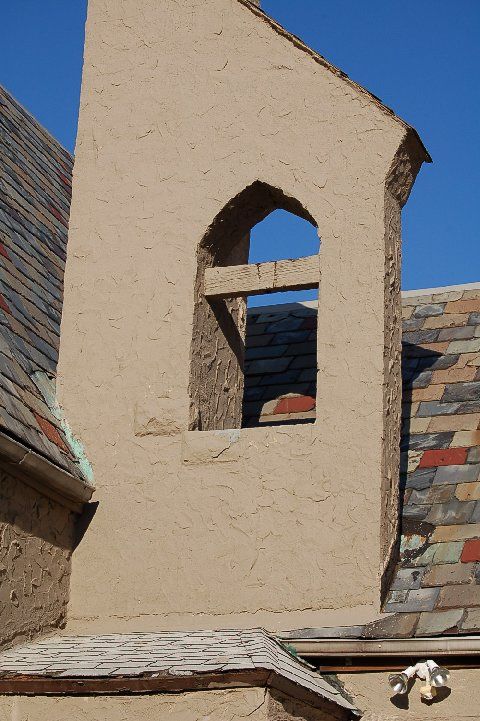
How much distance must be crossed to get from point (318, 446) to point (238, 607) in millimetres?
1134

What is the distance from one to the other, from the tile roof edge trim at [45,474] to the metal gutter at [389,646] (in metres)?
1.75

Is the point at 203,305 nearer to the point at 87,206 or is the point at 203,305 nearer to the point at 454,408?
the point at 87,206

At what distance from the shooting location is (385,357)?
8672mm

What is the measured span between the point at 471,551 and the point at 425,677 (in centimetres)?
97

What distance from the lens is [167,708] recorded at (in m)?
6.97

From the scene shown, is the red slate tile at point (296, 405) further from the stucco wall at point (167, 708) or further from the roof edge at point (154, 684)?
the stucco wall at point (167, 708)

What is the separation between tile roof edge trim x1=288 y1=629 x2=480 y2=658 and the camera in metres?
7.54

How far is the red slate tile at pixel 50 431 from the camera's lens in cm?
855

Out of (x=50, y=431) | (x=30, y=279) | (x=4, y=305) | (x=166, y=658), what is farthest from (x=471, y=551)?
(x=30, y=279)

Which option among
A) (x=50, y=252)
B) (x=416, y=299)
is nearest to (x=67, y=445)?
(x=50, y=252)

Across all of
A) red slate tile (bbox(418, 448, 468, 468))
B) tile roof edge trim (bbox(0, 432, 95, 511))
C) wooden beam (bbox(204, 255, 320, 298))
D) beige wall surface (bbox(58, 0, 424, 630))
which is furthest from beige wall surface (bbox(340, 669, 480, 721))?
wooden beam (bbox(204, 255, 320, 298))

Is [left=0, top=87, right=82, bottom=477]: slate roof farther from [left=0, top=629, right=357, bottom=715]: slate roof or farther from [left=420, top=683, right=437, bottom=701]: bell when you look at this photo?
[left=420, top=683, right=437, bottom=701]: bell

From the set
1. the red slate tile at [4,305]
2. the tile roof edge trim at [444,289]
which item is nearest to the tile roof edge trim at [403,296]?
the tile roof edge trim at [444,289]

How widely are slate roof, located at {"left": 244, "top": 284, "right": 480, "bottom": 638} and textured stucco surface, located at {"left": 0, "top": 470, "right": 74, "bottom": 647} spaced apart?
1975mm
